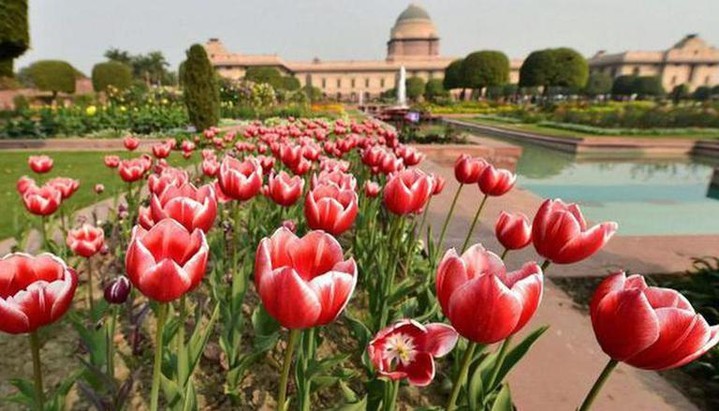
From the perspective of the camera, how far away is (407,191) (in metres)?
1.77

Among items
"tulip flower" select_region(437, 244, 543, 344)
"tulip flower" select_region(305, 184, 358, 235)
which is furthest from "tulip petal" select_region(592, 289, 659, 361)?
"tulip flower" select_region(305, 184, 358, 235)

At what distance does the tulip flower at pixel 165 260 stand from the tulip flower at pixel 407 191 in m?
0.93

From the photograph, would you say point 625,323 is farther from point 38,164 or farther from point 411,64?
point 411,64

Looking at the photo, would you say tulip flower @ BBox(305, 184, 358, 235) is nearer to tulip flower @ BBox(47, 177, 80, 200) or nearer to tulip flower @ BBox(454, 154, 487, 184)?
tulip flower @ BBox(454, 154, 487, 184)

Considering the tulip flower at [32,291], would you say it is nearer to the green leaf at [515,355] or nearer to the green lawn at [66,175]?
the green leaf at [515,355]

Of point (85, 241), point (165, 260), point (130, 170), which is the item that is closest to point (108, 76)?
point (130, 170)

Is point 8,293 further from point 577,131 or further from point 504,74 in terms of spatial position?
point 504,74

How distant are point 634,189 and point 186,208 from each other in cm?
975

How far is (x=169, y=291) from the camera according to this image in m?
0.97

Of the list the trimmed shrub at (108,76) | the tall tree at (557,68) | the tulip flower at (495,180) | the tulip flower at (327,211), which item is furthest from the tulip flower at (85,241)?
the tall tree at (557,68)

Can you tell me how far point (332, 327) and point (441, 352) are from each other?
1.50 m

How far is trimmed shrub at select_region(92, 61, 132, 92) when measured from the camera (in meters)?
41.7

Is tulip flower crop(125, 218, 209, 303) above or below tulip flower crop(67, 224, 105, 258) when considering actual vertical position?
above

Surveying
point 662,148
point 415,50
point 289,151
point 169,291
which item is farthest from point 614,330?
point 415,50
